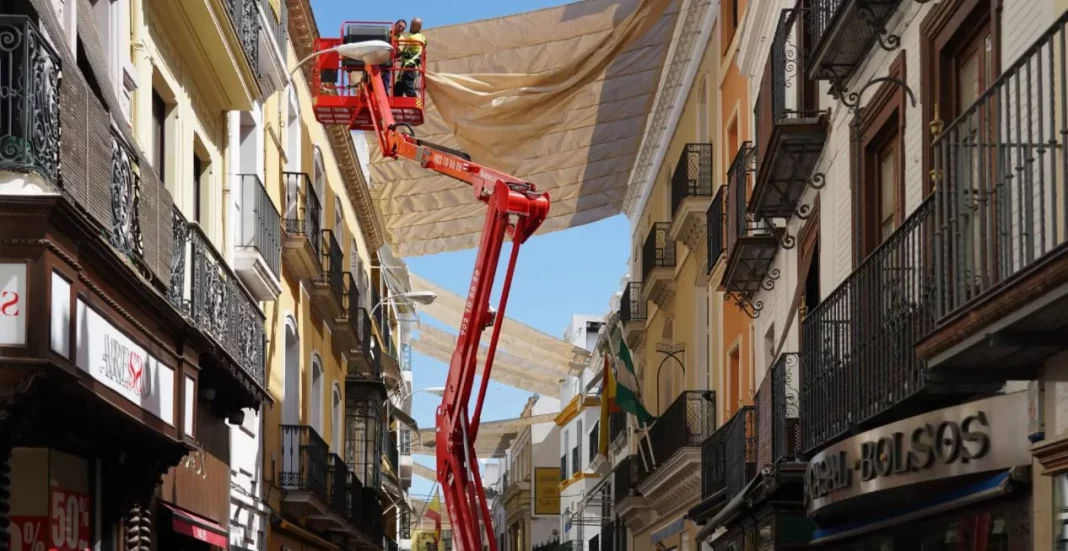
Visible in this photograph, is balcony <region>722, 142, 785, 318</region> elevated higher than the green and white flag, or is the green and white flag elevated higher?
balcony <region>722, 142, 785, 318</region>

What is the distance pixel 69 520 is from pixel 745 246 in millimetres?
9603

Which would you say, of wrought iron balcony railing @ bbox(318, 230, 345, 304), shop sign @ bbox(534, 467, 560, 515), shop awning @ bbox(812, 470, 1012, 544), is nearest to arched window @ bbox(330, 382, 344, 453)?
wrought iron balcony railing @ bbox(318, 230, 345, 304)

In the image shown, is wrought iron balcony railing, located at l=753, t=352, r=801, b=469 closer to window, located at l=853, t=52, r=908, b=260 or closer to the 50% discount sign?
Result: window, located at l=853, t=52, r=908, b=260

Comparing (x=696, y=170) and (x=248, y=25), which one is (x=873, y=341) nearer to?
(x=248, y=25)

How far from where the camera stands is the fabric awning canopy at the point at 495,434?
6806 cm

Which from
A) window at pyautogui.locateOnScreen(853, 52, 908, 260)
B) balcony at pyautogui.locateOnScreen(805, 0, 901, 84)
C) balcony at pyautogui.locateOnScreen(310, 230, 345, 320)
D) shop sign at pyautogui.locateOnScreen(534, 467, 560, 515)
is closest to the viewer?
balcony at pyautogui.locateOnScreen(805, 0, 901, 84)

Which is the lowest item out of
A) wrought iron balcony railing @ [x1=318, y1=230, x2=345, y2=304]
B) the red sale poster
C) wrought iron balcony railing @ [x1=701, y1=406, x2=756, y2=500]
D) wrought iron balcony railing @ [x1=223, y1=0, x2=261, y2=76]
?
the red sale poster

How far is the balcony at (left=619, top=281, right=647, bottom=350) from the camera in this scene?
3722 centimetres

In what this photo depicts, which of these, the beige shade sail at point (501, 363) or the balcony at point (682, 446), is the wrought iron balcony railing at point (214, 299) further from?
the beige shade sail at point (501, 363)

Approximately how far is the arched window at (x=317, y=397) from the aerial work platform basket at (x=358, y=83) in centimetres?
443

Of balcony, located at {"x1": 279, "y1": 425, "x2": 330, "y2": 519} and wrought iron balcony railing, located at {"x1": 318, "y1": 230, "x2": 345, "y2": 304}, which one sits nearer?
balcony, located at {"x1": 279, "y1": 425, "x2": 330, "y2": 519}

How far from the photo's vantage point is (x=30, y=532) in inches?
457

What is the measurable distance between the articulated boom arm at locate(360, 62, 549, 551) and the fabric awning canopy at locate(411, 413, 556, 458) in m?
36.1

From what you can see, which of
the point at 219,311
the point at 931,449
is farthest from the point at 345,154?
the point at 931,449
